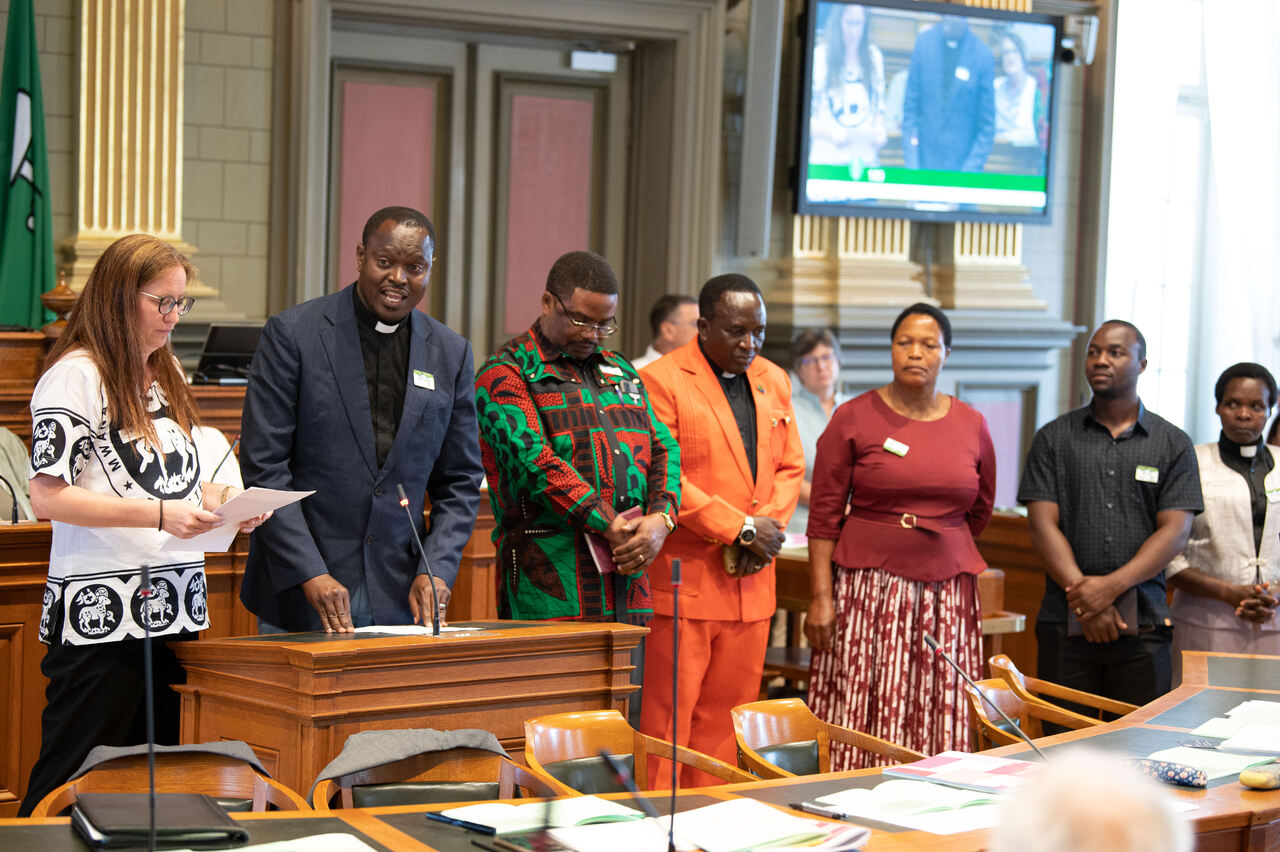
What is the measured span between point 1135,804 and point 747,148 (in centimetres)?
587

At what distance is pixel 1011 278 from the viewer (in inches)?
296

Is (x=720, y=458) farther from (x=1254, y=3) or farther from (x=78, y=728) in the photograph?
(x=1254, y=3)

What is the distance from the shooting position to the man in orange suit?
370cm

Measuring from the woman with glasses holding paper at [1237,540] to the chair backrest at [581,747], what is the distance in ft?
6.96

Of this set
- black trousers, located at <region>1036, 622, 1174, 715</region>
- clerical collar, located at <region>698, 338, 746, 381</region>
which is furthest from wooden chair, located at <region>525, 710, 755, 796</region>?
black trousers, located at <region>1036, 622, 1174, 715</region>

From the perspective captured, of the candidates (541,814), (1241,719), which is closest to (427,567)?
(541,814)

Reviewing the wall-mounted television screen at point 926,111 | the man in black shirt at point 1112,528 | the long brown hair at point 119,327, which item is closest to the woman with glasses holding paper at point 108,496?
the long brown hair at point 119,327

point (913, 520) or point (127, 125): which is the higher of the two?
point (127, 125)

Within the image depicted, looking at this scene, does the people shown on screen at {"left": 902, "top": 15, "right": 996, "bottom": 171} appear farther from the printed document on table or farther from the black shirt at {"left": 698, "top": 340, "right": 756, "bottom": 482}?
the printed document on table

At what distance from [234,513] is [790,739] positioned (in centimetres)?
119

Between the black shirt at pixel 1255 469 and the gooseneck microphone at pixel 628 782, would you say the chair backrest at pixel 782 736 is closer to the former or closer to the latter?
the gooseneck microphone at pixel 628 782

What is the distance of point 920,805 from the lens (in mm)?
2303

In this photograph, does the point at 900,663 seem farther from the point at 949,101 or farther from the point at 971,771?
the point at 949,101

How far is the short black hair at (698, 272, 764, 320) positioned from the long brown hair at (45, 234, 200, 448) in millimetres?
1463
